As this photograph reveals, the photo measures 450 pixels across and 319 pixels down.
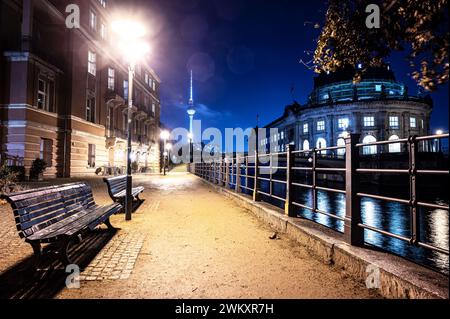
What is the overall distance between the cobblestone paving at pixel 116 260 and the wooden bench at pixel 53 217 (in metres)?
0.38

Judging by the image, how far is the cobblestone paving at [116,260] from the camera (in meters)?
3.27

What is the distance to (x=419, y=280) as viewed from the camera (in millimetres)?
2488

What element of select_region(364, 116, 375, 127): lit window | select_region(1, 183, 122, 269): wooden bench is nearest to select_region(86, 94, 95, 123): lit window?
select_region(1, 183, 122, 269): wooden bench

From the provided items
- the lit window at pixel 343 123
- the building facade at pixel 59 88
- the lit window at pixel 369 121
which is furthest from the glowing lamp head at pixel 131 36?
the lit window at pixel 369 121

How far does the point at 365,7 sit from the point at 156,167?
43.0 metres

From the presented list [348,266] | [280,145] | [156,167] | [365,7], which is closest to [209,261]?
[348,266]

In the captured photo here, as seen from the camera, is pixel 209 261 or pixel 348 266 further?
pixel 209 261

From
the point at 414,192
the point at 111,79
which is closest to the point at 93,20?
the point at 111,79

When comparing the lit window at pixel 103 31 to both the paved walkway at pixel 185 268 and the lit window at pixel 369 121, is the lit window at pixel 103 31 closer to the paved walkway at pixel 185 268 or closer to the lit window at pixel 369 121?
the paved walkway at pixel 185 268

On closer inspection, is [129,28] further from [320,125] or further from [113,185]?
[320,125]
